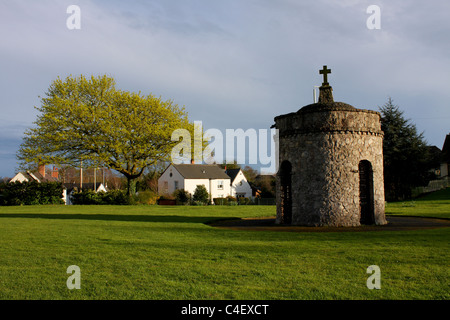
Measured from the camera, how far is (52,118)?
118ft

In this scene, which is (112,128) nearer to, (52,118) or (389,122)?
(52,118)

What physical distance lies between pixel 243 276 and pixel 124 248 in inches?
174

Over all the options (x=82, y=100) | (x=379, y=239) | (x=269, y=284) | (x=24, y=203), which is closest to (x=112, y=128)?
(x=82, y=100)

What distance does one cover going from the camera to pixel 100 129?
123 ft

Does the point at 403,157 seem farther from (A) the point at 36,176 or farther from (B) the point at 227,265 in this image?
(A) the point at 36,176

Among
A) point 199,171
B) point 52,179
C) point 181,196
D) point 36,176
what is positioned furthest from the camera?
point 52,179

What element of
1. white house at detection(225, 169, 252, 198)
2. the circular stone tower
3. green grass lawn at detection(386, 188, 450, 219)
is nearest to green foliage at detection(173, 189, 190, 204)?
white house at detection(225, 169, 252, 198)

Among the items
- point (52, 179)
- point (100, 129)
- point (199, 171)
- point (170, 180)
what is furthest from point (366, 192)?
point (52, 179)

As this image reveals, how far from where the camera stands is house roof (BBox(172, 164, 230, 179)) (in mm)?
59053

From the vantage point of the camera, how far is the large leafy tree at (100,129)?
37031 mm

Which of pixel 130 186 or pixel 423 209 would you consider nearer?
pixel 423 209

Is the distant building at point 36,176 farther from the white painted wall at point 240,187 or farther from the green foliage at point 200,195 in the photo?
the white painted wall at point 240,187

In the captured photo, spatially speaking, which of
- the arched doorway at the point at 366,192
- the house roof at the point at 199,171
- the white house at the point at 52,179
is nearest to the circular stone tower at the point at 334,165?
the arched doorway at the point at 366,192

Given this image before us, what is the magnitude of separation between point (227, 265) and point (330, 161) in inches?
343
